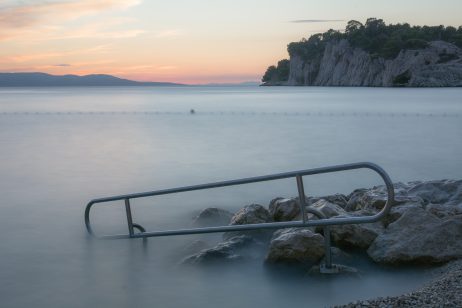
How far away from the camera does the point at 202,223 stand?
886 centimetres

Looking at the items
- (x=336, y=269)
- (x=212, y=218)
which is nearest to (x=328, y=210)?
(x=336, y=269)

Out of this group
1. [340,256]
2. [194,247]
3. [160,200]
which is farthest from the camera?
[160,200]

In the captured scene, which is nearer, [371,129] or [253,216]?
[253,216]

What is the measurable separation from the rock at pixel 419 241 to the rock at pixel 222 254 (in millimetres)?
1537

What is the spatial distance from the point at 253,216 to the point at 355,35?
543 feet

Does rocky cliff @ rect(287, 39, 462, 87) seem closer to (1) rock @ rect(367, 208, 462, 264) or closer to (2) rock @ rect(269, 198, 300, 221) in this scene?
(2) rock @ rect(269, 198, 300, 221)

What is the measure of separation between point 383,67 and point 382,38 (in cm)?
1162

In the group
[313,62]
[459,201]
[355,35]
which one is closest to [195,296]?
[459,201]

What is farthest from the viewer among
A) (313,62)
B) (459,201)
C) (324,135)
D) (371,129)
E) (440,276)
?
(313,62)

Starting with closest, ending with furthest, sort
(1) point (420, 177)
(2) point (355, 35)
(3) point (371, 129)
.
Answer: (1) point (420, 177), (3) point (371, 129), (2) point (355, 35)

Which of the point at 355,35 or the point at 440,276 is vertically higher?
the point at 355,35

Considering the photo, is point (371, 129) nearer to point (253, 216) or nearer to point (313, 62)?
point (253, 216)

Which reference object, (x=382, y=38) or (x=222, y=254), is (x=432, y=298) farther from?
(x=382, y=38)

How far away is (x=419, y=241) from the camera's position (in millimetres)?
6328
